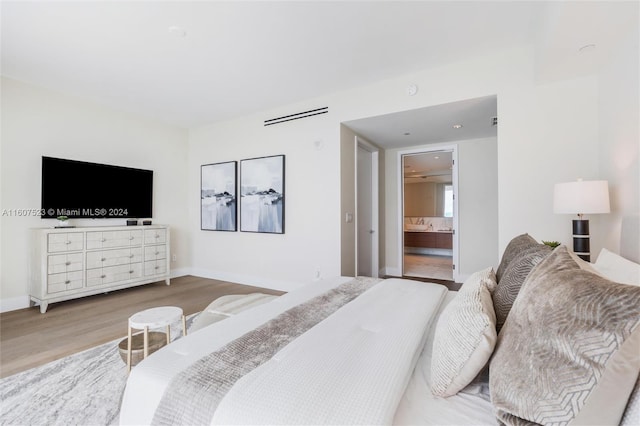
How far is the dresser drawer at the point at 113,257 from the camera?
3.77m

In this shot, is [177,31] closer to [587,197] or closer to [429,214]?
[587,197]

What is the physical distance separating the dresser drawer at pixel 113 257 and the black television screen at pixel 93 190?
619 mm

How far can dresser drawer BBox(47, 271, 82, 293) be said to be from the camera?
3.41 m

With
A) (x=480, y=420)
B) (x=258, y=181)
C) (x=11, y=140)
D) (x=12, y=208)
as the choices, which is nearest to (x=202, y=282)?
(x=258, y=181)

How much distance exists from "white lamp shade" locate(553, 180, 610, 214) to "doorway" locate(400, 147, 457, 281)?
2.65m

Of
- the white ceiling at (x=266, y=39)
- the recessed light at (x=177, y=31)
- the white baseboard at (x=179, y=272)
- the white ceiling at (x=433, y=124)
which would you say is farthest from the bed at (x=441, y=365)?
→ the white baseboard at (x=179, y=272)

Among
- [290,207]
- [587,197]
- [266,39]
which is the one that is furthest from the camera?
[290,207]

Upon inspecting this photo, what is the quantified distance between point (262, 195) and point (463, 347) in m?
3.93

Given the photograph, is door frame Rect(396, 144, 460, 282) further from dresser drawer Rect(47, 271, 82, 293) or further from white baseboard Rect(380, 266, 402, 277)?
dresser drawer Rect(47, 271, 82, 293)

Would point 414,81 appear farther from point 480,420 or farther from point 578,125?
point 480,420

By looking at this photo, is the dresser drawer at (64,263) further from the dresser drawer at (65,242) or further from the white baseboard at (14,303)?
the white baseboard at (14,303)

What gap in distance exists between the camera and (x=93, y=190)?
408 cm


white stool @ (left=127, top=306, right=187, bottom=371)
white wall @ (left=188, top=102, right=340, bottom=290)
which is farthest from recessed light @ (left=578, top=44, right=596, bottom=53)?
white stool @ (left=127, top=306, right=187, bottom=371)

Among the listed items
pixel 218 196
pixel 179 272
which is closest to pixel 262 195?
pixel 218 196
